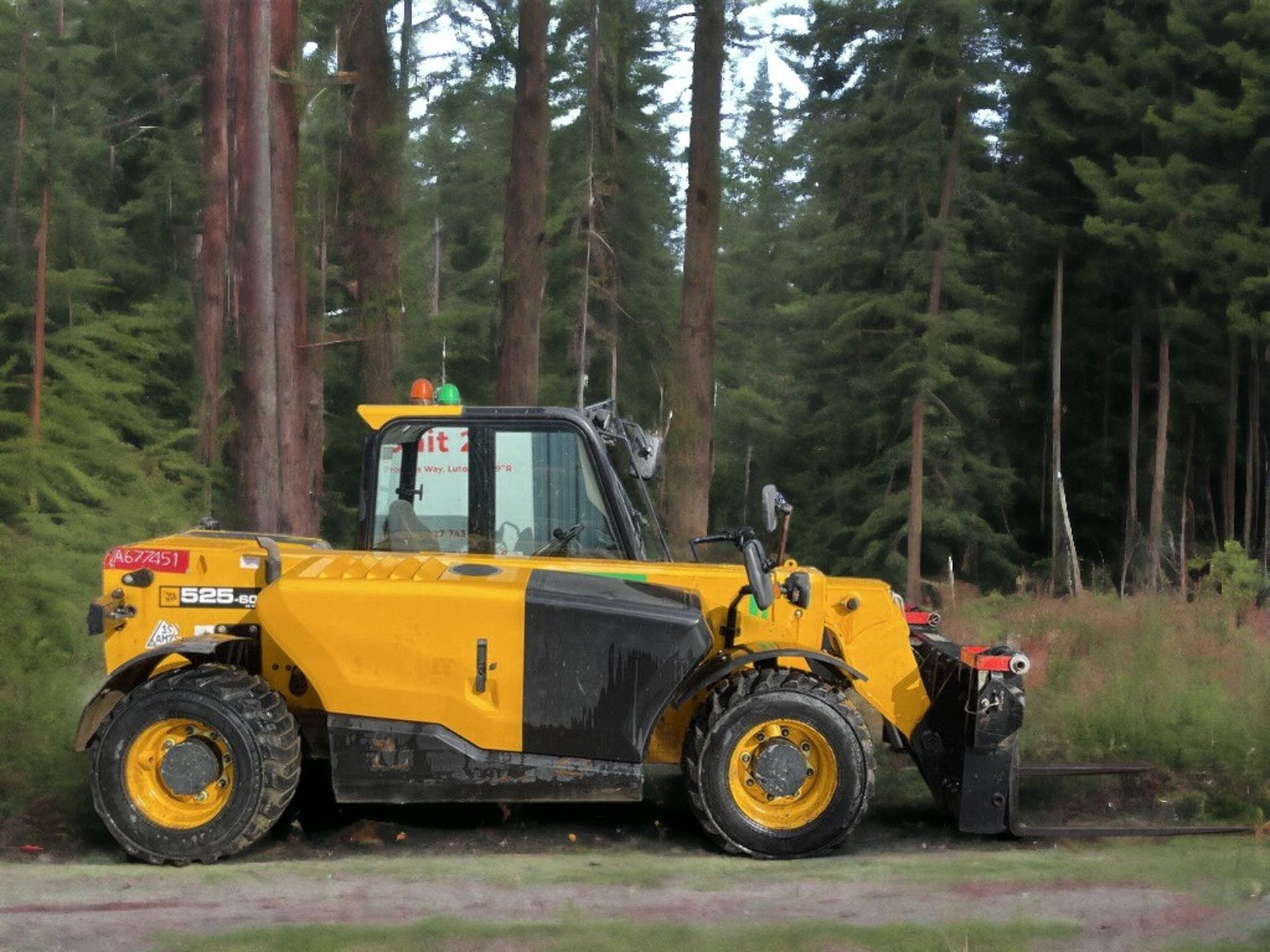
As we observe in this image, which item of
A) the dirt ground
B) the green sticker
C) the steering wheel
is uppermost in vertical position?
the steering wheel

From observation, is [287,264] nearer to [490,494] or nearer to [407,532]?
[407,532]

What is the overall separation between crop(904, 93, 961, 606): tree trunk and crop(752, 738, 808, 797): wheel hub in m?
23.0

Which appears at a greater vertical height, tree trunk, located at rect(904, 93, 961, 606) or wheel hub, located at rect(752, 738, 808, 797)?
tree trunk, located at rect(904, 93, 961, 606)

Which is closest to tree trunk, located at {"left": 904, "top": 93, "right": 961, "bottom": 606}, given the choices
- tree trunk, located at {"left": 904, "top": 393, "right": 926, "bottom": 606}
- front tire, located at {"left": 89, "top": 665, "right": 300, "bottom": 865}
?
tree trunk, located at {"left": 904, "top": 393, "right": 926, "bottom": 606}

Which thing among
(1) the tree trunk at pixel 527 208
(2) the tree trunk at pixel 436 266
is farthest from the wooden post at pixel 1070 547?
(2) the tree trunk at pixel 436 266

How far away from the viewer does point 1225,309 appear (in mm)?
30031

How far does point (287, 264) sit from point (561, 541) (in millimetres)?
10428

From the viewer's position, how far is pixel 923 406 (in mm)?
33000

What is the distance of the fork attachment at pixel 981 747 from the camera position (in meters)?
7.82

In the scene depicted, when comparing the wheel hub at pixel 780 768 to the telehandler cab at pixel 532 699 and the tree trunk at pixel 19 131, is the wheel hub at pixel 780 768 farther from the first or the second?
the tree trunk at pixel 19 131

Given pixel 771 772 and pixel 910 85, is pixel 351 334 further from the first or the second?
pixel 771 772

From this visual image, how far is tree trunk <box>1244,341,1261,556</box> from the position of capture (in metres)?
31.5

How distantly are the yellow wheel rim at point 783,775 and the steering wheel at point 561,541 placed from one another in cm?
146

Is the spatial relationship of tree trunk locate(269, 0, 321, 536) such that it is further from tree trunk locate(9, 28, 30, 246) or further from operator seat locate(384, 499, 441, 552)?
operator seat locate(384, 499, 441, 552)
